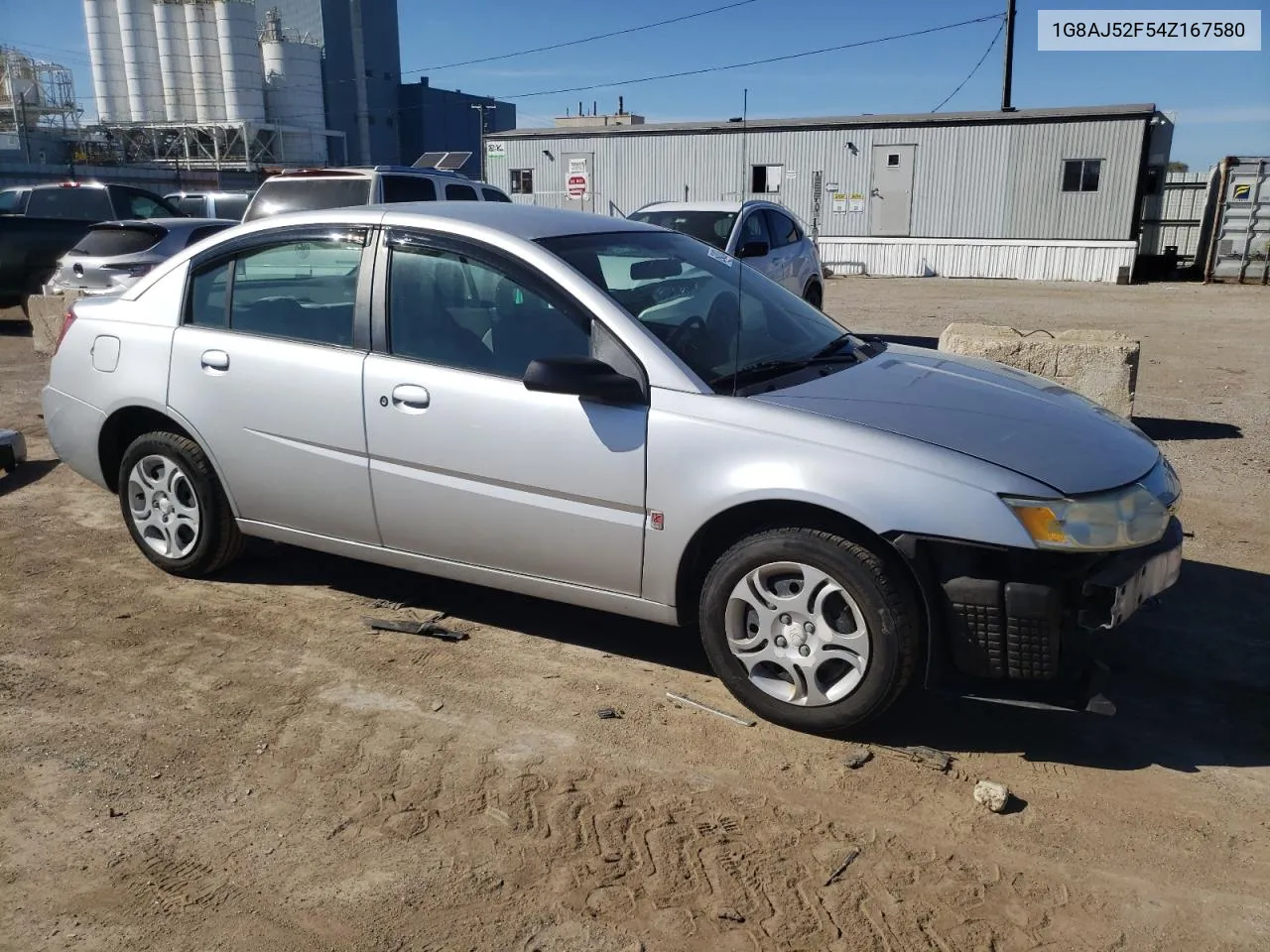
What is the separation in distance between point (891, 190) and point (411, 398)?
26.0 m

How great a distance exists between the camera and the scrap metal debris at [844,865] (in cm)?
275

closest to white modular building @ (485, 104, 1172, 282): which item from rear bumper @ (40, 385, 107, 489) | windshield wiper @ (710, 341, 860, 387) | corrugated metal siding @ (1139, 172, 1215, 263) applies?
Answer: corrugated metal siding @ (1139, 172, 1215, 263)

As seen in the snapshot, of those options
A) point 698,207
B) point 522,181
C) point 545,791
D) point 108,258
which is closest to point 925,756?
point 545,791

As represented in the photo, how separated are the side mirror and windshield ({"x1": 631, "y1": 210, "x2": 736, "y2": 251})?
782cm

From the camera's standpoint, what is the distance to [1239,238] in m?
23.1

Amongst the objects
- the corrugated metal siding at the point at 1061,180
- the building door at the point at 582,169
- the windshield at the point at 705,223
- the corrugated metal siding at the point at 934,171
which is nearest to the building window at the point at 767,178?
the corrugated metal siding at the point at 934,171

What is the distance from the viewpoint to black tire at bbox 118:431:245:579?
457 centimetres

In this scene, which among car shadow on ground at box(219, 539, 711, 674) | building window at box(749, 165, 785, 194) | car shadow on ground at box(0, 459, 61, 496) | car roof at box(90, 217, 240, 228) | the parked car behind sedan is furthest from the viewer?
building window at box(749, 165, 785, 194)

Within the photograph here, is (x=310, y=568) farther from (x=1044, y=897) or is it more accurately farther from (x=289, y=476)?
(x=1044, y=897)

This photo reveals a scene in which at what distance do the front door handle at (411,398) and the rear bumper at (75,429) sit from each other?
1739 millimetres

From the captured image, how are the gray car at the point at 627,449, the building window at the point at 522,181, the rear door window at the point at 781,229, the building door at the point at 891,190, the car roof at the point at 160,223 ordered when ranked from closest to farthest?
1. the gray car at the point at 627,449
2. the rear door window at the point at 781,229
3. the car roof at the point at 160,223
4. the building door at the point at 891,190
5. the building window at the point at 522,181

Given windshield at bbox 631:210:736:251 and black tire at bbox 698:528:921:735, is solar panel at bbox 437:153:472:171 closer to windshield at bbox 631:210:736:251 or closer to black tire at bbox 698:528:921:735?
windshield at bbox 631:210:736:251

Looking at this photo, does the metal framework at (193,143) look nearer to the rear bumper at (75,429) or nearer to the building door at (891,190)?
the building door at (891,190)

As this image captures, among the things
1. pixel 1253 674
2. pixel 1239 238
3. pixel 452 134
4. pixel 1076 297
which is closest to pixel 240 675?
pixel 1253 674
